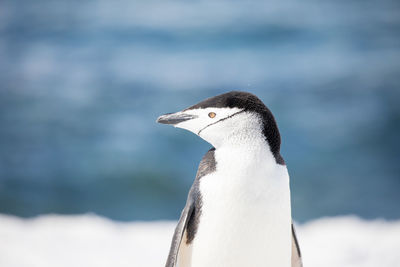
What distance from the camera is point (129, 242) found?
2664 mm

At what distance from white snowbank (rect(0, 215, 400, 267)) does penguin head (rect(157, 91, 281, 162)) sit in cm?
123

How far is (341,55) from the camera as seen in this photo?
16.1 feet

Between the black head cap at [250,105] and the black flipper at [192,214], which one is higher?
the black head cap at [250,105]

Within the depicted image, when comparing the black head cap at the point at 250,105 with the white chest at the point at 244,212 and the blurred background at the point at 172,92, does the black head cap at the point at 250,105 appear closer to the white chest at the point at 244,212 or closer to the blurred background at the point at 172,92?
the white chest at the point at 244,212

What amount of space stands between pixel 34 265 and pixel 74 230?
560 millimetres

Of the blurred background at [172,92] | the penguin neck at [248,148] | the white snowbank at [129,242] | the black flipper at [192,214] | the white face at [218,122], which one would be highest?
the blurred background at [172,92]

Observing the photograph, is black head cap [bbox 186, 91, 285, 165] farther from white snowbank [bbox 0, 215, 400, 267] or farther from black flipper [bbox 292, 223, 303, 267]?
white snowbank [bbox 0, 215, 400, 267]

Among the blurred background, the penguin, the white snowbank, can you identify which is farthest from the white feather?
the blurred background

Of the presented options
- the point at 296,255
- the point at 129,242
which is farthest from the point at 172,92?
the point at 296,255

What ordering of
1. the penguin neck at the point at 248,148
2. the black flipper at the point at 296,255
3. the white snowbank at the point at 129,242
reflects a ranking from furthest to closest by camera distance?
the white snowbank at the point at 129,242 < the black flipper at the point at 296,255 < the penguin neck at the point at 248,148

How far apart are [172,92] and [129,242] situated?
7.90ft

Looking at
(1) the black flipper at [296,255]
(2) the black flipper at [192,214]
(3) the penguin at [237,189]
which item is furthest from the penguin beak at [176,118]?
(1) the black flipper at [296,255]

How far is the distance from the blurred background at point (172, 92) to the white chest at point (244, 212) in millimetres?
2795

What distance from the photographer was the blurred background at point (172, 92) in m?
4.29
